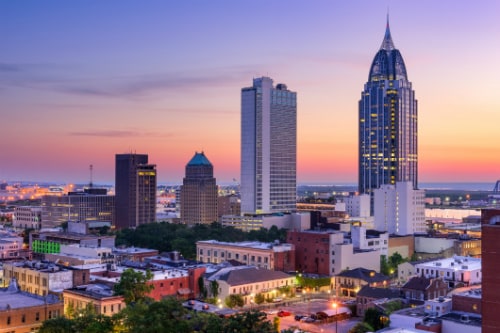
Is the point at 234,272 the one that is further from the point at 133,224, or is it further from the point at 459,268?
the point at 133,224

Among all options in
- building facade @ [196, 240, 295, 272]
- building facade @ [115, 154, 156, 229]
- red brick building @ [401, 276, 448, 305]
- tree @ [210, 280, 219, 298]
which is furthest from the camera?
building facade @ [115, 154, 156, 229]

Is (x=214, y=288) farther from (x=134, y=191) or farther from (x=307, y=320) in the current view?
(x=134, y=191)

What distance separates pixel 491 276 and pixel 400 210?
334 feet

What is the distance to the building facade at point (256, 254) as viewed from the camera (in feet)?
299

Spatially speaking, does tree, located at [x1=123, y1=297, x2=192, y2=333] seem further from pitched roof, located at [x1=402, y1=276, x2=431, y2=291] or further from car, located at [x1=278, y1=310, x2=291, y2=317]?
pitched roof, located at [x1=402, y1=276, x2=431, y2=291]

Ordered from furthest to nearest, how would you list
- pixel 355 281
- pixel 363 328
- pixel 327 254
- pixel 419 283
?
pixel 327 254
pixel 355 281
pixel 419 283
pixel 363 328

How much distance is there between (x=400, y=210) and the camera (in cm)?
13750

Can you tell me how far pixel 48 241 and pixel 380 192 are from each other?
2843 inches

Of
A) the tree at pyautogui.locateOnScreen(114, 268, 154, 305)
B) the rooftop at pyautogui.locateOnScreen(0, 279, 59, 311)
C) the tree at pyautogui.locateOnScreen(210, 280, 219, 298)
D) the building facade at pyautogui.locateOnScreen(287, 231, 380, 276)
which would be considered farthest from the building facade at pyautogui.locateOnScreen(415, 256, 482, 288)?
the rooftop at pyautogui.locateOnScreen(0, 279, 59, 311)

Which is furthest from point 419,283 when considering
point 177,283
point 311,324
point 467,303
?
point 177,283

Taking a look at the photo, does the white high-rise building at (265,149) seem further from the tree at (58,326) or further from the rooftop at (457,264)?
the tree at (58,326)

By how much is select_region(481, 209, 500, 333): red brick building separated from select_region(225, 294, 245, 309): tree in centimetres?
3498

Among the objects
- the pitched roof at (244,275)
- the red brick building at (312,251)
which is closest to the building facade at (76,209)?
the red brick building at (312,251)

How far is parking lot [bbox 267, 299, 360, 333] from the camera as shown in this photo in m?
59.9
